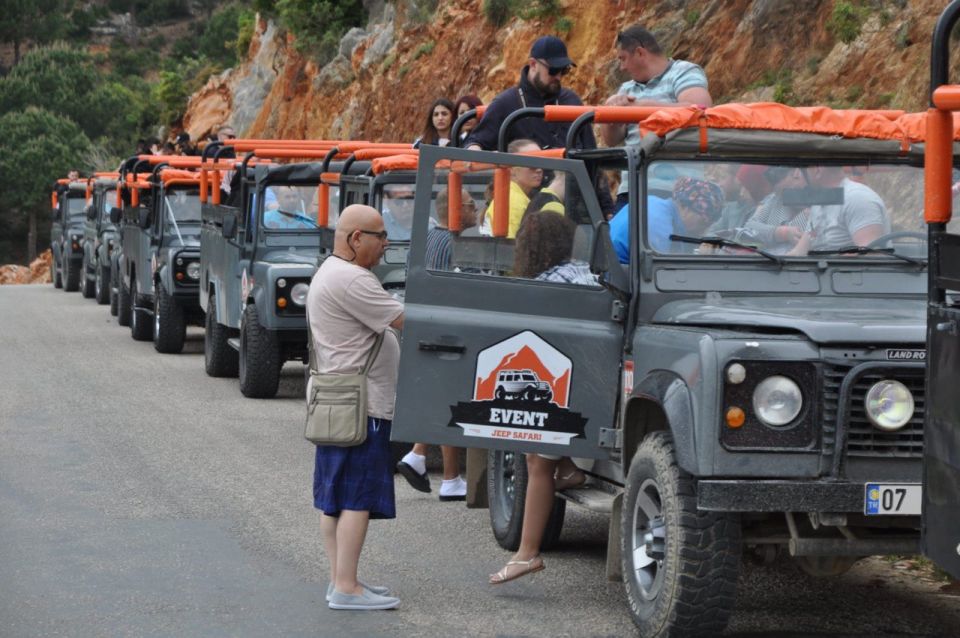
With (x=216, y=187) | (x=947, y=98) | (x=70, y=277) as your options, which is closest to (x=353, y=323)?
(x=947, y=98)

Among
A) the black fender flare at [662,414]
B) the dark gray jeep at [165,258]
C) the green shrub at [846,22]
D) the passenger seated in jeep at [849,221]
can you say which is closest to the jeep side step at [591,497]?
the black fender flare at [662,414]

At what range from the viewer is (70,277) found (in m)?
32.1

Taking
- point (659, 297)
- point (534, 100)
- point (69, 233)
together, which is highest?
point (69, 233)

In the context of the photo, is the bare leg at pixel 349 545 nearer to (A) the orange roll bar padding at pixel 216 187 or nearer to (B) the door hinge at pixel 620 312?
(B) the door hinge at pixel 620 312

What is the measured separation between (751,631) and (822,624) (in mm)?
343

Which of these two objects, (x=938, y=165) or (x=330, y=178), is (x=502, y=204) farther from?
(x=330, y=178)

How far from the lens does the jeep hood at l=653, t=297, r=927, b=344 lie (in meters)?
5.65

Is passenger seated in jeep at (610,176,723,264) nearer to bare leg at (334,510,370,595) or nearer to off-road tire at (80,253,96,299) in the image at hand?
bare leg at (334,510,370,595)

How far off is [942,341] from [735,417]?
978mm

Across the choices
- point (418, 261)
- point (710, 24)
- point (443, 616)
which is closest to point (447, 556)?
point (443, 616)

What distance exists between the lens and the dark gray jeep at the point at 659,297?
5.92 meters

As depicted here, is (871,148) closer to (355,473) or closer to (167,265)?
(355,473)

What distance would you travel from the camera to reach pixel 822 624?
6.58 m

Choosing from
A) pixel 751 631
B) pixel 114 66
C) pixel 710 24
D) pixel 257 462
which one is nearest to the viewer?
pixel 751 631
